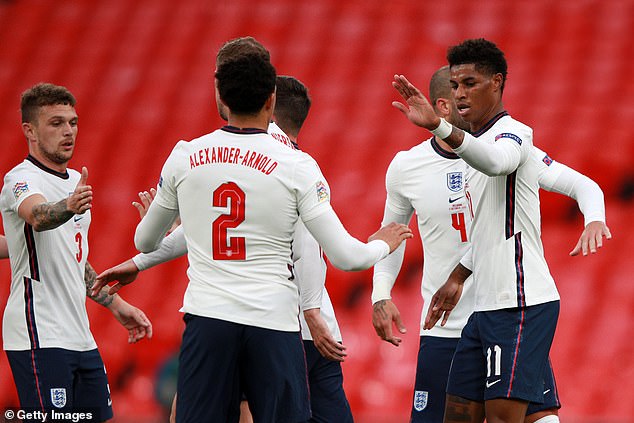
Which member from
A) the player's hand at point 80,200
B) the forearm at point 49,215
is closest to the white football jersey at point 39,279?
the forearm at point 49,215

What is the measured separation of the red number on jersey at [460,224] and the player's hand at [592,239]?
2.98 ft

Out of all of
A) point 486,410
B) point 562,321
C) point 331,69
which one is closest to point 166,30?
point 331,69

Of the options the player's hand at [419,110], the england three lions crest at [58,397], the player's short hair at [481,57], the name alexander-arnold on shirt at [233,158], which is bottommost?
the england three lions crest at [58,397]

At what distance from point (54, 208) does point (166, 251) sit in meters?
0.60

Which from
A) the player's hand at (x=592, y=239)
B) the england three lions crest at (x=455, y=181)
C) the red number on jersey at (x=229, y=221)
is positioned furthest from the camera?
the england three lions crest at (x=455, y=181)

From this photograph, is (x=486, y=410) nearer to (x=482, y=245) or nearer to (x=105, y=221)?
(x=482, y=245)

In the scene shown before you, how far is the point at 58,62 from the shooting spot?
43.5 feet

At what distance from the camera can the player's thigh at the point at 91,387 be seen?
225 inches

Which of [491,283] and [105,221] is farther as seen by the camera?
[105,221]

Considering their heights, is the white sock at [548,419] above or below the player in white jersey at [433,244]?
below

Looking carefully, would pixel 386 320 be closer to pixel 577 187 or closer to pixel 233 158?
pixel 577 187

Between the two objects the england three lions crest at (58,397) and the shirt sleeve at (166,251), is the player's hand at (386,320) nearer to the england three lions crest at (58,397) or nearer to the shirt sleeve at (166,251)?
the shirt sleeve at (166,251)

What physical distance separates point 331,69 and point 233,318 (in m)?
8.85

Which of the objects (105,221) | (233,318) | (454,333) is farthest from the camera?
(105,221)
